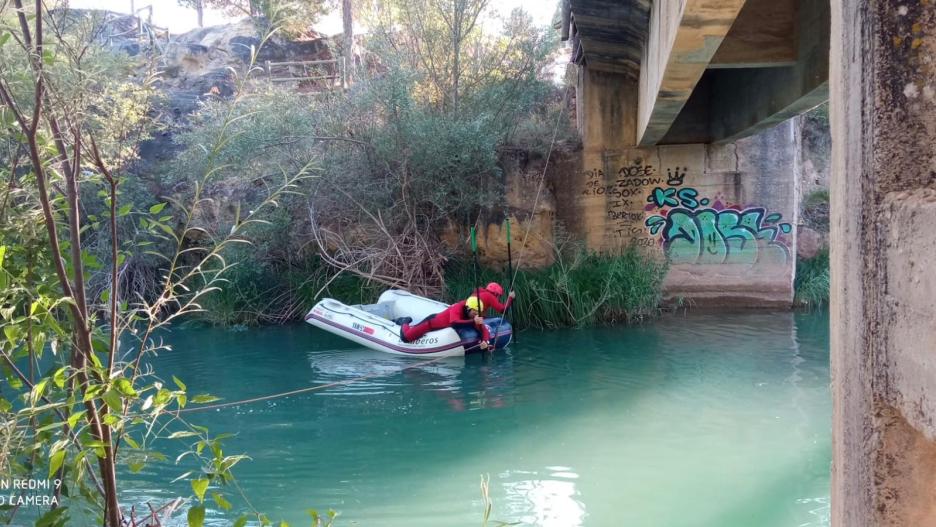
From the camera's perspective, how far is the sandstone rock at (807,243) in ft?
47.9

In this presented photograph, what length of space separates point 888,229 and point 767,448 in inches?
204

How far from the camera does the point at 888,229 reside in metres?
1.52

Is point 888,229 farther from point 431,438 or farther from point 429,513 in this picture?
point 431,438

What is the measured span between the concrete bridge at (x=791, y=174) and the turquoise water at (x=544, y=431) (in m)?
2.91

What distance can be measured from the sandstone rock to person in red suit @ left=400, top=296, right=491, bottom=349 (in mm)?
7870

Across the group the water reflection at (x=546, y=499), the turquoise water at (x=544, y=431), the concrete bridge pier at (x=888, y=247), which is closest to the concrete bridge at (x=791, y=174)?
the concrete bridge pier at (x=888, y=247)

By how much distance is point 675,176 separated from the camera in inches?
533

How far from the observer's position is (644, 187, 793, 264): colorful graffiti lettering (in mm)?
13336

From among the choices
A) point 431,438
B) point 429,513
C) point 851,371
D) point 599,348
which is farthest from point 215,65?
point 851,371

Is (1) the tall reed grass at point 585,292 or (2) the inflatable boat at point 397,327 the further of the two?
(1) the tall reed grass at point 585,292

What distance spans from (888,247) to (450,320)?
354 inches

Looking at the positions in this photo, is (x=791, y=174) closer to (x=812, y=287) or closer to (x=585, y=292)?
(x=812, y=287)

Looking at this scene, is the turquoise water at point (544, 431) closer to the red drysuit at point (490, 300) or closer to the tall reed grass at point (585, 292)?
the red drysuit at point (490, 300)

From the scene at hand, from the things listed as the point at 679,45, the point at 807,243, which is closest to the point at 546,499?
the point at 679,45
